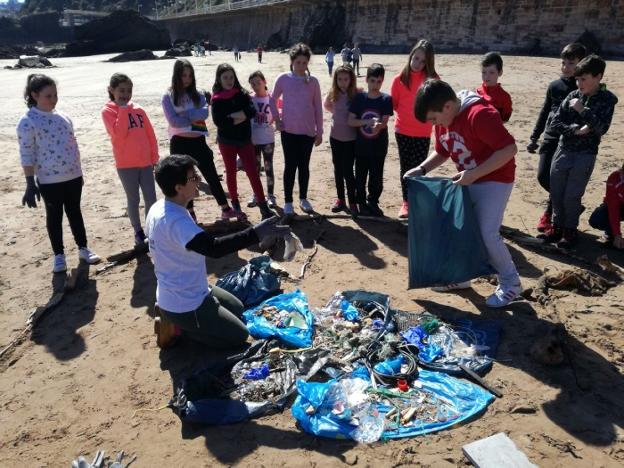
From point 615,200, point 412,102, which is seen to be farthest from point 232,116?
point 615,200

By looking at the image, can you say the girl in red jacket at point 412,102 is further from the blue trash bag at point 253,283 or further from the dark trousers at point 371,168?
the blue trash bag at point 253,283

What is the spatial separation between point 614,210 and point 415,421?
3375mm

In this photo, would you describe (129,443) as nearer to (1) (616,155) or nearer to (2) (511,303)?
(2) (511,303)

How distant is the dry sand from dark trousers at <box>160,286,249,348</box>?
0.23m

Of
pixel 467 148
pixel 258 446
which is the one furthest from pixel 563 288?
pixel 258 446

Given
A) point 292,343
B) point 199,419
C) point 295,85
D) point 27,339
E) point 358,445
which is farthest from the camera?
point 295,85

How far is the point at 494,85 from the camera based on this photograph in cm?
497

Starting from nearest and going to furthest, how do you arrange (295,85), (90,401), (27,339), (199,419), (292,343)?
1. (199,419)
2. (90,401)
3. (292,343)
4. (27,339)
5. (295,85)

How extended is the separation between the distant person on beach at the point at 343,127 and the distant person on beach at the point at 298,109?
19cm

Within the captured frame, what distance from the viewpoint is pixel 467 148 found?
356cm

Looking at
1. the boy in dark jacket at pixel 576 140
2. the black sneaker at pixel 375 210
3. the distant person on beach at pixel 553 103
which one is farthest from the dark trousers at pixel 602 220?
the black sneaker at pixel 375 210

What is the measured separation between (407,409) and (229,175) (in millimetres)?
3648

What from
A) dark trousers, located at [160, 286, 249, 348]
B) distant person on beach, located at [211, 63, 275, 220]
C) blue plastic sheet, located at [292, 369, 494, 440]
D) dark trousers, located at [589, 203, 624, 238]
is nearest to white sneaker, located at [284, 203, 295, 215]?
distant person on beach, located at [211, 63, 275, 220]

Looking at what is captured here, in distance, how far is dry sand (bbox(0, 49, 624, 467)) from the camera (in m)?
2.69
